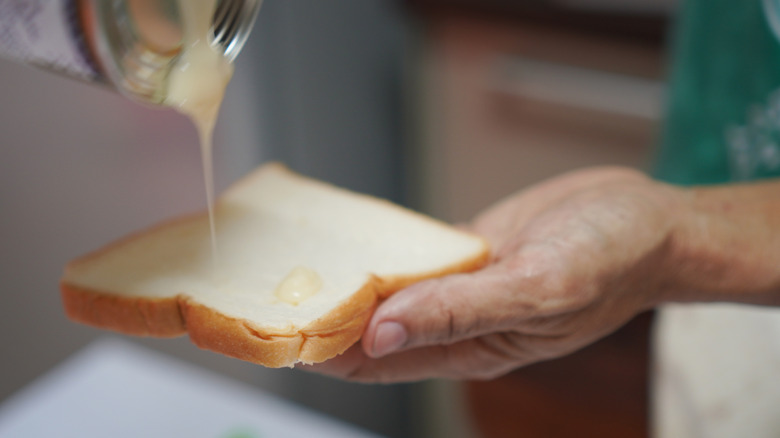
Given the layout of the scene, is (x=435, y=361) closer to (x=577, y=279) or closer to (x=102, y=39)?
(x=577, y=279)

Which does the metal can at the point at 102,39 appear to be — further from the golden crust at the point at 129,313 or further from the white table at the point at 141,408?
the white table at the point at 141,408

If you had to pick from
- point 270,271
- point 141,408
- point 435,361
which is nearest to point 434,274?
point 435,361

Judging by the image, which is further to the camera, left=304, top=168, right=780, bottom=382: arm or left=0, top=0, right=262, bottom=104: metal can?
left=304, top=168, right=780, bottom=382: arm

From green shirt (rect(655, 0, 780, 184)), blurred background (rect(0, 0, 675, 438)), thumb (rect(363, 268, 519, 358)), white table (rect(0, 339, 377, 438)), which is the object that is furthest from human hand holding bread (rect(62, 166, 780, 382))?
blurred background (rect(0, 0, 675, 438))

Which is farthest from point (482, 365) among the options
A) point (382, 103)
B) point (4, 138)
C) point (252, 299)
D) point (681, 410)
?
point (382, 103)

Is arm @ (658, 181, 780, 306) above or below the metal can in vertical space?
below

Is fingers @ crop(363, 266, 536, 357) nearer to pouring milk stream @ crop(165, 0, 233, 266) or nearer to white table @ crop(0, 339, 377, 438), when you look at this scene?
pouring milk stream @ crop(165, 0, 233, 266)
